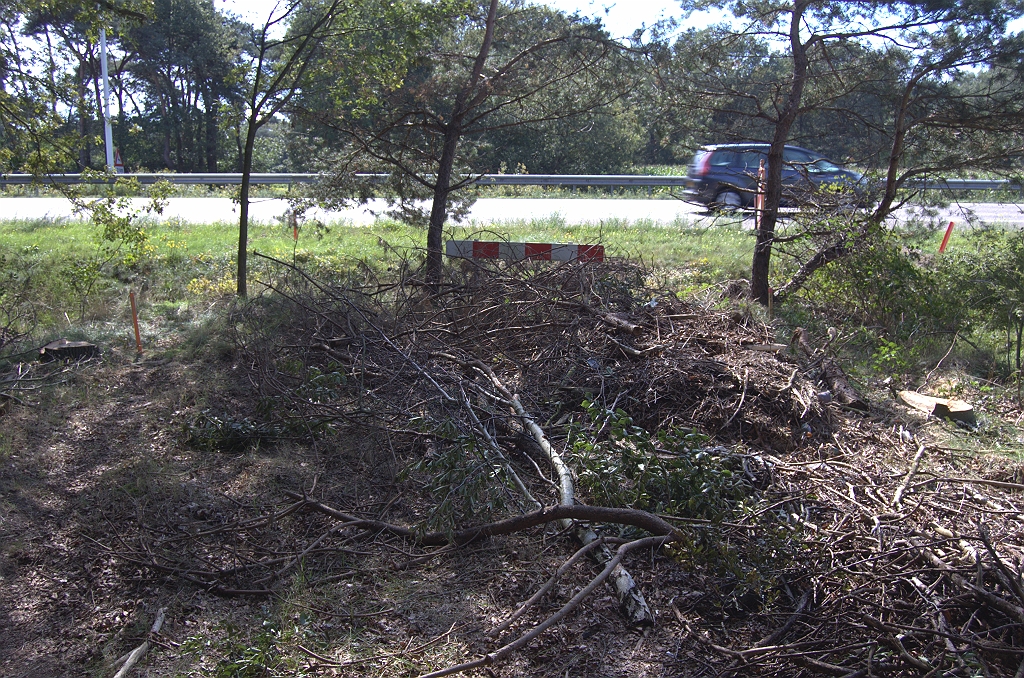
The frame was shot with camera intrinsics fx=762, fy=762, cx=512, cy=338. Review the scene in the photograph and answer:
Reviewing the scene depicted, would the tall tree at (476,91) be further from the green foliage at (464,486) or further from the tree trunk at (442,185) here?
the green foliage at (464,486)

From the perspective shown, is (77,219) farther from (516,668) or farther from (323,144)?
(516,668)

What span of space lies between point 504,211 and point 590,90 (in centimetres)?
789

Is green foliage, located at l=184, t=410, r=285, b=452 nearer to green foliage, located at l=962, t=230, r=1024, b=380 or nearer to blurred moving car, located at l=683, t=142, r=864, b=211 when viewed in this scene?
blurred moving car, located at l=683, t=142, r=864, b=211

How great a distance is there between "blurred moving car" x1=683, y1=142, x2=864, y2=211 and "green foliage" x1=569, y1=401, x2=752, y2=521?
507 centimetres

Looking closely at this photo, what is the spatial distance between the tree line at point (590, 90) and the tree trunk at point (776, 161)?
0.08ft

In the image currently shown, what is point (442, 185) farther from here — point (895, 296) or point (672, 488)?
point (672, 488)

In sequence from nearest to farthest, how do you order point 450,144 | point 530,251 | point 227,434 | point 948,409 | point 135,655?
1. point 135,655
2. point 227,434
3. point 948,409
4. point 530,251
5. point 450,144

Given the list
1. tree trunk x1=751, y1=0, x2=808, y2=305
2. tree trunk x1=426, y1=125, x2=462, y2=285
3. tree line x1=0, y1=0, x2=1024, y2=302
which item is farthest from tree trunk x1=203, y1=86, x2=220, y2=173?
tree trunk x1=751, y1=0, x2=808, y2=305

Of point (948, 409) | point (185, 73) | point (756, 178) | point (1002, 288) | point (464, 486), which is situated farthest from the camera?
point (185, 73)

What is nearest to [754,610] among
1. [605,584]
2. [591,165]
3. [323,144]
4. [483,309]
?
[605,584]

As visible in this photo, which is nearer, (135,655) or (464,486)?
(135,655)

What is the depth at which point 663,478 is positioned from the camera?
4.22 meters

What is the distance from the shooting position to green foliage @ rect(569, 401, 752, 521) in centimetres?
406

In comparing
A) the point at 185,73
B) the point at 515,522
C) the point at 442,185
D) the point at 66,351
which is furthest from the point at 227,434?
the point at 185,73
